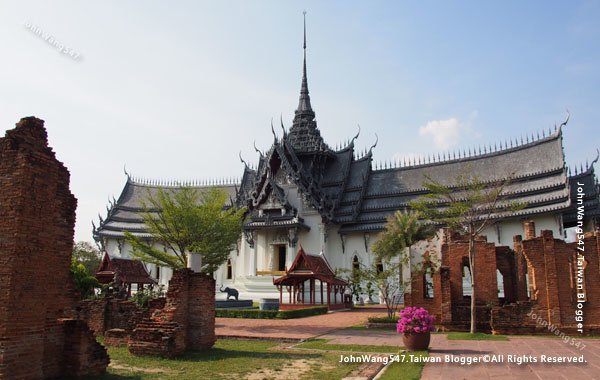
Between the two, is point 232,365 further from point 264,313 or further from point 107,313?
point 264,313

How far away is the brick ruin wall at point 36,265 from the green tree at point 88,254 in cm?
4539

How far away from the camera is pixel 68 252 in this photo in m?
8.44

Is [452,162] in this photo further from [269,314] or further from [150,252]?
[150,252]

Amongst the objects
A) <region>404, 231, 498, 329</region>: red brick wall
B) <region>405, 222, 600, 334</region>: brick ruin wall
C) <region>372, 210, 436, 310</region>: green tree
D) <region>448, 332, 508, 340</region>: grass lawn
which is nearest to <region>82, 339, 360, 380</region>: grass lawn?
<region>448, 332, 508, 340</region>: grass lawn

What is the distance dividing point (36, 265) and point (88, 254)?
4979 cm

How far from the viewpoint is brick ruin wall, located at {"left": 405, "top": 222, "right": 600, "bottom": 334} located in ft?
49.1

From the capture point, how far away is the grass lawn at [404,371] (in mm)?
8790

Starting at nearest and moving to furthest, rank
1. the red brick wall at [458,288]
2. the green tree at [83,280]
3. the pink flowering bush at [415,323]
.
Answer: the pink flowering bush at [415,323]
the red brick wall at [458,288]
the green tree at [83,280]

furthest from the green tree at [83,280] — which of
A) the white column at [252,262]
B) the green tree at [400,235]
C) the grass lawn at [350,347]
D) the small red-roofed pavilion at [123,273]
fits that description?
the white column at [252,262]

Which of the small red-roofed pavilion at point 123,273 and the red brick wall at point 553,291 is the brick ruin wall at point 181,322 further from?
the small red-roofed pavilion at point 123,273

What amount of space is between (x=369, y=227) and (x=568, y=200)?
12838mm

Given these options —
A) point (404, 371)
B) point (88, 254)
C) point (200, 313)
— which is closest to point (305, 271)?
point (200, 313)

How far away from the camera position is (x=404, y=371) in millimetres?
9375

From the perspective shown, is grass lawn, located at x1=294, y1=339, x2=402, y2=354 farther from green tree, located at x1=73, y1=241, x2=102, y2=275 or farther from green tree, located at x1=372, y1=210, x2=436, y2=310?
green tree, located at x1=73, y1=241, x2=102, y2=275
